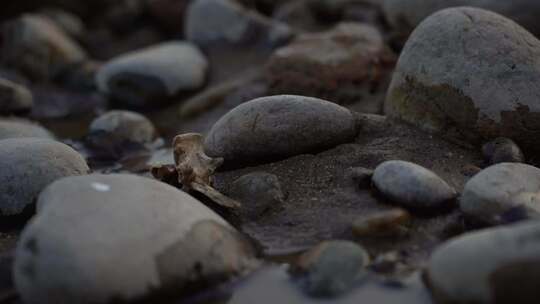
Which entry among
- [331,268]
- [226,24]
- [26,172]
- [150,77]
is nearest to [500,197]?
[331,268]

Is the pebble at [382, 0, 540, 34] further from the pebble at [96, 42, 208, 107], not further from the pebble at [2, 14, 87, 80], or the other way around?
the pebble at [2, 14, 87, 80]

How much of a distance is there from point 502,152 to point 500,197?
771mm

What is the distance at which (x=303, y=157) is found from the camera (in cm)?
399

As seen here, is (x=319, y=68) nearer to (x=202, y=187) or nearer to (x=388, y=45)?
(x=388, y=45)

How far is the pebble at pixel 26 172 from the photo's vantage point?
148 inches

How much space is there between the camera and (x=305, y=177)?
382cm

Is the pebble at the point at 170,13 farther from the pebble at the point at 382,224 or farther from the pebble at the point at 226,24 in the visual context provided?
the pebble at the point at 382,224

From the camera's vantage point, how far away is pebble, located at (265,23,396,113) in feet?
18.3

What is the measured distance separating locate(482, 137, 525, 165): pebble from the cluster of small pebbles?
0.04 ft

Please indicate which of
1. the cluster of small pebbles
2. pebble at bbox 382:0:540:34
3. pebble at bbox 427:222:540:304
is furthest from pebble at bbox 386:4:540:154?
pebble at bbox 427:222:540:304

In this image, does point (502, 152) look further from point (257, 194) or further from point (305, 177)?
point (257, 194)

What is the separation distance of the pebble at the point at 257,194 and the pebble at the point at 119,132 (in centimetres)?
205

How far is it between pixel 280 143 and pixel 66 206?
4.62ft

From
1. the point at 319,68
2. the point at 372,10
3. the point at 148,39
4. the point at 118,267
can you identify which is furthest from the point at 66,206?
the point at 148,39
